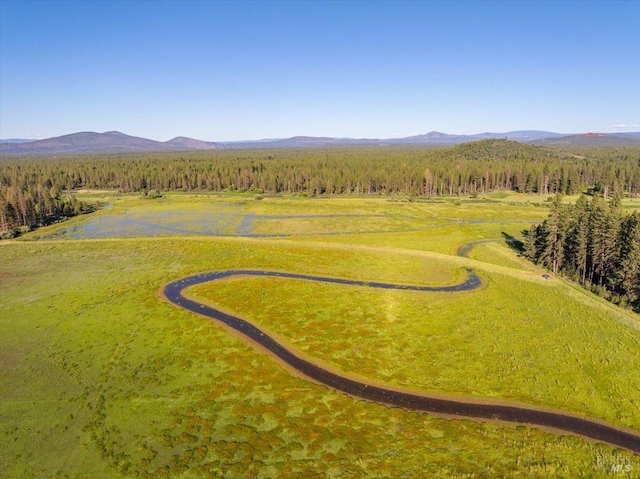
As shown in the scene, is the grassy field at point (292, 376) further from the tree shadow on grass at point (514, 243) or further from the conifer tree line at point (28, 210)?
the conifer tree line at point (28, 210)

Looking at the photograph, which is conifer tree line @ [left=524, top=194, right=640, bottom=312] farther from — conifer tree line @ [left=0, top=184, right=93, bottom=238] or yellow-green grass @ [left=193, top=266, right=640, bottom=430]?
conifer tree line @ [left=0, top=184, right=93, bottom=238]

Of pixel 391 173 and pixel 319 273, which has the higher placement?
pixel 391 173

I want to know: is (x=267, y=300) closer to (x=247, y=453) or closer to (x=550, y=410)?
(x=247, y=453)

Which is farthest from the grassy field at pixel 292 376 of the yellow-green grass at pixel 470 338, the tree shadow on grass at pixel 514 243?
the tree shadow on grass at pixel 514 243

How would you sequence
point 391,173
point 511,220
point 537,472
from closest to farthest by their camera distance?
point 537,472 → point 511,220 → point 391,173

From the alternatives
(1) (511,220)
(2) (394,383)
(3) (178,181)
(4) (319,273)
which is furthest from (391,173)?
(2) (394,383)

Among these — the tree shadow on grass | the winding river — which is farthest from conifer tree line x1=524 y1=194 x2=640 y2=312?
the winding river

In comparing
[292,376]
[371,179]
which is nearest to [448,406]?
[292,376]
